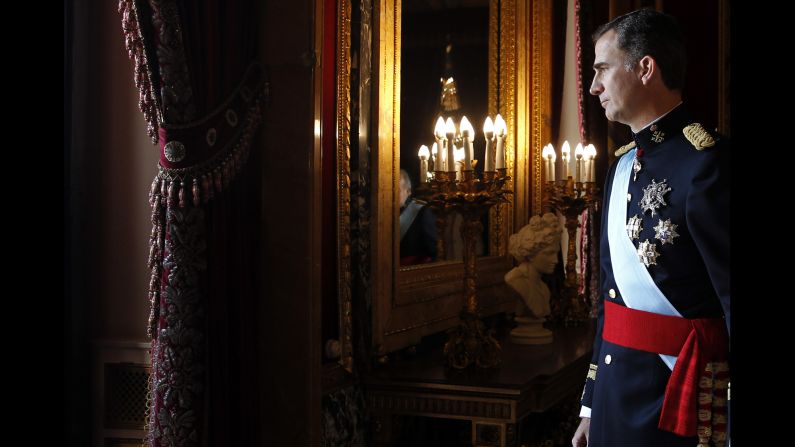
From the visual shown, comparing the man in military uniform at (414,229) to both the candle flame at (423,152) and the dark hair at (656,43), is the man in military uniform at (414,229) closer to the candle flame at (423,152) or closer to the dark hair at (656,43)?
the candle flame at (423,152)

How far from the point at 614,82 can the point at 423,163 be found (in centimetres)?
109

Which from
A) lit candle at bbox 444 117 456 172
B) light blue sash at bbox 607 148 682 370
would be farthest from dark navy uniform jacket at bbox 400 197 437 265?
light blue sash at bbox 607 148 682 370

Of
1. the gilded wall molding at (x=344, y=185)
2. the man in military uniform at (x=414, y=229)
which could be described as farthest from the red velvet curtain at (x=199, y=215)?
the man in military uniform at (x=414, y=229)

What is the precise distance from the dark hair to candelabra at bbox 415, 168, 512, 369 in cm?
86

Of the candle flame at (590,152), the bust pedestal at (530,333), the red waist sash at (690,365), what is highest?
the candle flame at (590,152)

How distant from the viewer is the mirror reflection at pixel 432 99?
2.79m

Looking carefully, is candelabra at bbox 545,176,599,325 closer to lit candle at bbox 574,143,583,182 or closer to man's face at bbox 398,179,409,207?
lit candle at bbox 574,143,583,182

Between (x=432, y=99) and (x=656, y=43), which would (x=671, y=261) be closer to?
(x=656, y=43)

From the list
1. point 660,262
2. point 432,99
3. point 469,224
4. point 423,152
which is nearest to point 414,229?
point 423,152

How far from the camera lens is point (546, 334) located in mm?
3148

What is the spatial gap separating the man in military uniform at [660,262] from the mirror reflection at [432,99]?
0.83 meters

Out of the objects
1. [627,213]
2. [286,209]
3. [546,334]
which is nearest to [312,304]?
[286,209]

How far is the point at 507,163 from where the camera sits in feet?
12.6

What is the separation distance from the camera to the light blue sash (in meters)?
1.61
